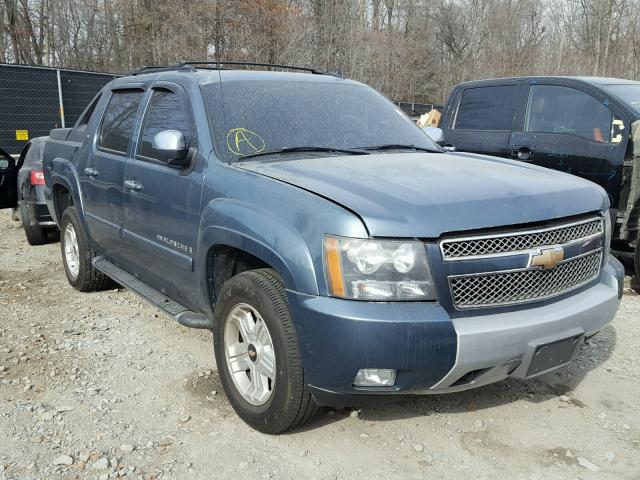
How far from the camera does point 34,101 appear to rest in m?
15.4

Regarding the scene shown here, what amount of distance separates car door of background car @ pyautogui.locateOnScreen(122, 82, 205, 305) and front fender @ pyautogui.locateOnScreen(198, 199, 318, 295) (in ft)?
0.71

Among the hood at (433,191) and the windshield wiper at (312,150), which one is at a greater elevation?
the windshield wiper at (312,150)

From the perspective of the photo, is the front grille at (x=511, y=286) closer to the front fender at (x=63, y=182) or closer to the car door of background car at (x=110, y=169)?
the car door of background car at (x=110, y=169)

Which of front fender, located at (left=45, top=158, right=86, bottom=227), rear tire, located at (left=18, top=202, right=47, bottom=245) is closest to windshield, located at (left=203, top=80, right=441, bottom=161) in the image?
front fender, located at (left=45, top=158, right=86, bottom=227)

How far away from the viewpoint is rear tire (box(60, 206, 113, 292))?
17.7 feet

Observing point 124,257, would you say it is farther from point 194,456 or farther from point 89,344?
point 194,456

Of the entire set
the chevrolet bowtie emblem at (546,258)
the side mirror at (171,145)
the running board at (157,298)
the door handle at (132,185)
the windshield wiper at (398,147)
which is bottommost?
the running board at (157,298)

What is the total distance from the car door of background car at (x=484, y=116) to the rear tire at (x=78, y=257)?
3.98 metres

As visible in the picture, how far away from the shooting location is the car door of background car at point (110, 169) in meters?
4.49

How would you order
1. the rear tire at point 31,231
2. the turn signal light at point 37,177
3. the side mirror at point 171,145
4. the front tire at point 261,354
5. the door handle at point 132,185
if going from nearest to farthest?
1. the front tire at point 261,354
2. the side mirror at point 171,145
3. the door handle at point 132,185
4. the turn signal light at point 37,177
5. the rear tire at point 31,231

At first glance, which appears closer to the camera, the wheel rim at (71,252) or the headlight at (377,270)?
the headlight at (377,270)

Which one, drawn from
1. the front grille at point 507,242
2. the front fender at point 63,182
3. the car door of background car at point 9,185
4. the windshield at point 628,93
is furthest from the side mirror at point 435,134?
the car door of background car at point 9,185

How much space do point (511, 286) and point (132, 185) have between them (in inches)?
103

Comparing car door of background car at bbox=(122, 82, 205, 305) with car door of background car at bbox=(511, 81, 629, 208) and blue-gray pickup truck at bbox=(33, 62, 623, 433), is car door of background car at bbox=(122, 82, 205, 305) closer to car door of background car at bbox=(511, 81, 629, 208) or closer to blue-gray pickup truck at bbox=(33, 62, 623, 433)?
blue-gray pickup truck at bbox=(33, 62, 623, 433)
